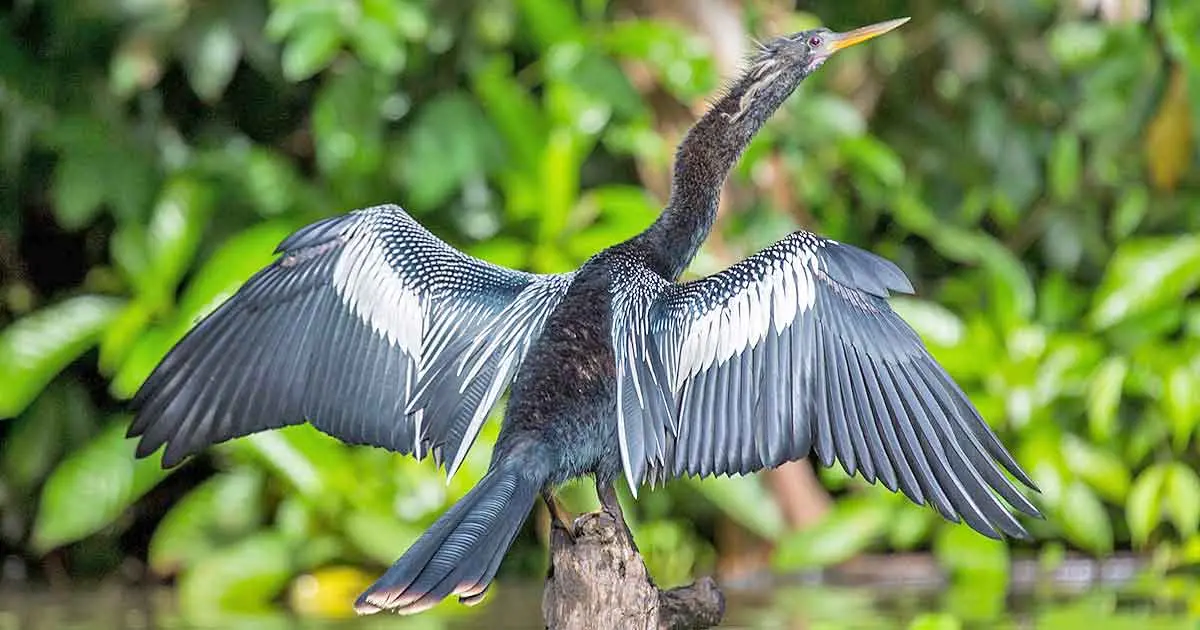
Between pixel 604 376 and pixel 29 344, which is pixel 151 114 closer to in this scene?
pixel 29 344

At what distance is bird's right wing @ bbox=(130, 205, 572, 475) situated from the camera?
13.4 ft

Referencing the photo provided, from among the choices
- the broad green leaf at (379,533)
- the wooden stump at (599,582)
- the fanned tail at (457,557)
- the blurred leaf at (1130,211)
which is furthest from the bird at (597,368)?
the blurred leaf at (1130,211)

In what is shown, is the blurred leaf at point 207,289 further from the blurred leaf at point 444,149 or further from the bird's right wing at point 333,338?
the bird's right wing at point 333,338

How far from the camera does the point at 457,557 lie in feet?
10.3

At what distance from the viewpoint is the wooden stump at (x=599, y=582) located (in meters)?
3.35

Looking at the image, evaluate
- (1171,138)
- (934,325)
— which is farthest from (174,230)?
(1171,138)

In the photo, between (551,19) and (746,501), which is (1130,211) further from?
(551,19)

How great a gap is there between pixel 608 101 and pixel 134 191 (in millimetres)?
2035

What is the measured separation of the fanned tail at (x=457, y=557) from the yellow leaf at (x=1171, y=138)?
17.9 ft

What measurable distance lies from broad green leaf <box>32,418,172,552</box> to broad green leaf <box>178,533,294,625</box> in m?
0.46

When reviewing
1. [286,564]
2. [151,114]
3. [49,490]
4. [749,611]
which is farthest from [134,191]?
[749,611]

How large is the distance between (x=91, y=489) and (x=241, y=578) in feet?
2.55

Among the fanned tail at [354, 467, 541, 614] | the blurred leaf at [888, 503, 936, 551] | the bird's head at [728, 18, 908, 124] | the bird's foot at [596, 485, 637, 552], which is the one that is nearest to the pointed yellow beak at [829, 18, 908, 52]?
the bird's head at [728, 18, 908, 124]

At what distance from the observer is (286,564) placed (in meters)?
6.63
